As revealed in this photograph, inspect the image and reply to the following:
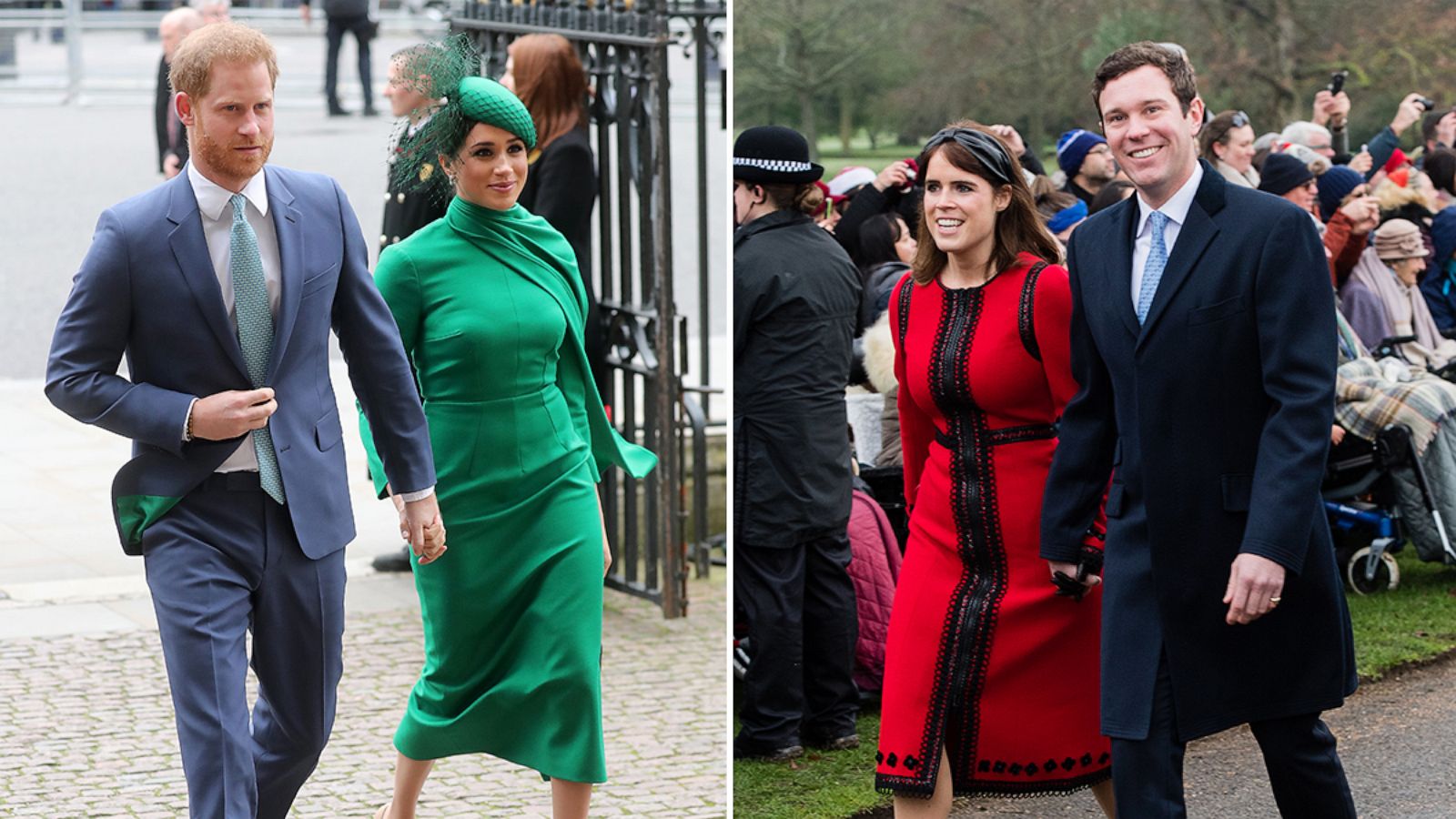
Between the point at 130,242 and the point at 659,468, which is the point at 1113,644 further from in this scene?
the point at 659,468

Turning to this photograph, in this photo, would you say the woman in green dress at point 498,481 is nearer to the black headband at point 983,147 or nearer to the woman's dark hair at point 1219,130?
the black headband at point 983,147

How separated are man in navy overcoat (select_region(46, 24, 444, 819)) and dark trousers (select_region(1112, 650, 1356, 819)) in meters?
1.75

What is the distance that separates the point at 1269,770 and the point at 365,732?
3186 mm

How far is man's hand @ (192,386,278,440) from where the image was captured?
418 cm

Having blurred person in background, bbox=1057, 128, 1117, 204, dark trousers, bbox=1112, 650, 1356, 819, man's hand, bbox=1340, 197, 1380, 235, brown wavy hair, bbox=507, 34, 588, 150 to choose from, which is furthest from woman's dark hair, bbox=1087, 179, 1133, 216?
dark trousers, bbox=1112, 650, 1356, 819

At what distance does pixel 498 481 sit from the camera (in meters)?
5.16

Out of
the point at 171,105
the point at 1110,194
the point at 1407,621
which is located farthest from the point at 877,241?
the point at 171,105

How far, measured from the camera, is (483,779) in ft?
20.0

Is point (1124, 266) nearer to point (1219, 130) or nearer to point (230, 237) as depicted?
point (230, 237)

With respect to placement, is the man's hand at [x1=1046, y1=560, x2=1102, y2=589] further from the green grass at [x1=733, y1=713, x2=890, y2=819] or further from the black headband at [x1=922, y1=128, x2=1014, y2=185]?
the green grass at [x1=733, y1=713, x2=890, y2=819]

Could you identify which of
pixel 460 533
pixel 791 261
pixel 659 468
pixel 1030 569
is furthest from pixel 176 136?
pixel 1030 569

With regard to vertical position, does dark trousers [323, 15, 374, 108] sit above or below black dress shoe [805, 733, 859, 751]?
above

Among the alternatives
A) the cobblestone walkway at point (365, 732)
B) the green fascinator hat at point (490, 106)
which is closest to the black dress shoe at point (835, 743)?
the cobblestone walkway at point (365, 732)

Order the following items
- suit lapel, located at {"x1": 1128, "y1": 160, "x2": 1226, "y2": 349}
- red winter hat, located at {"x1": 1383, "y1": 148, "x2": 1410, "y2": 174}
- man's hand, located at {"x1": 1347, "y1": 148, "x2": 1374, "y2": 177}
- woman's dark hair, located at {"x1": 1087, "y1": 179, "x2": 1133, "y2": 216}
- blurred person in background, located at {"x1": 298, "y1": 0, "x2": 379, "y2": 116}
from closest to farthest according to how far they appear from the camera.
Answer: suit lapel, located at {"x1": 1128, "y1": 160, "x2": 1226, "y2": 349} → woman's dark hair, located at {"x1": 1087, "y1": 179, "x2": 1133, "y2": 216} → man's hand, located at {"x1": 1347, "y1": 148, "x2": 1374, "y2": 177} → red winter hat, located at {"x1": 1383, "y1": 148, "x2": 1410, "y2": 174} → blurred person in background, located at {"x1": 298, "y1": 0, "x2": 379, "y2": 116}
